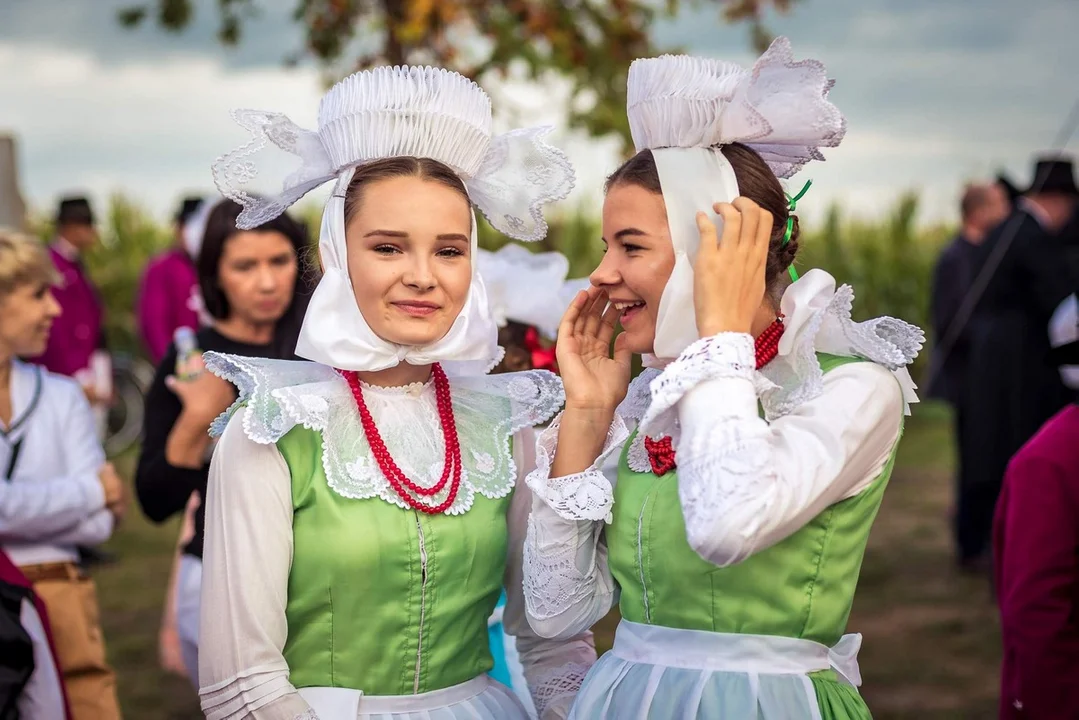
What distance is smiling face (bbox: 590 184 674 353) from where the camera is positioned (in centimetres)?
236

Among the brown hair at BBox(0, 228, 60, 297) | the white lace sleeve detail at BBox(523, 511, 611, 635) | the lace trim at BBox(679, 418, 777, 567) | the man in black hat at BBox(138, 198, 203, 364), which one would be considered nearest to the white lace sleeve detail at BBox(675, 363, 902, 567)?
the lace trim at BBox(679, 418, 777, 567)

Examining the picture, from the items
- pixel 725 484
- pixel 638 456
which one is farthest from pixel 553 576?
pixel 725 484

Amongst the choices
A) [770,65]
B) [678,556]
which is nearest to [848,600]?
[678,556]

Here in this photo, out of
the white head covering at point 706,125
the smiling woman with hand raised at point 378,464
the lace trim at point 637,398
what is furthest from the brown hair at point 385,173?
the lace trim at point 637,398

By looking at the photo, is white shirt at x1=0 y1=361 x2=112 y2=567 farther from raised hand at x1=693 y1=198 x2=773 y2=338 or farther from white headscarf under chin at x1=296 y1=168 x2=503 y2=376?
raised hand at x1=693 y1=198 x2=773 y2=338

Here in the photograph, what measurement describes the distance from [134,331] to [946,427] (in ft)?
28.3

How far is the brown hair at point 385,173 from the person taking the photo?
252cm

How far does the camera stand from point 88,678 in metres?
3.73

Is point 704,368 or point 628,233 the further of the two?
point 628,233

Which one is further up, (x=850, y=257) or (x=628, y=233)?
(x=628, y=233)

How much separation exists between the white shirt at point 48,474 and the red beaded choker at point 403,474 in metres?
1.49

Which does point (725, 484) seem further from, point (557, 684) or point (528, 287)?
point (528, 287)

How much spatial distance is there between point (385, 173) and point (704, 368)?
31.2 inches

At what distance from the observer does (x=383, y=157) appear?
2.54m
